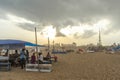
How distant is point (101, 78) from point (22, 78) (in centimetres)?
419

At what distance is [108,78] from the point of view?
15.1m

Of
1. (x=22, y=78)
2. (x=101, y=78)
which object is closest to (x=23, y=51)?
(x=22, y=78)

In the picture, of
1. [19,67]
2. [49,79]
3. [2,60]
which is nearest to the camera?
[49,79]

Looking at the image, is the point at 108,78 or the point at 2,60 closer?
the point at 108,78

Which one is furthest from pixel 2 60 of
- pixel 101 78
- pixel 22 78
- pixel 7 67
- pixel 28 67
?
pixel 101 78

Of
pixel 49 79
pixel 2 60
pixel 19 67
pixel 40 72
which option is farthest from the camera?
pixel 19 67

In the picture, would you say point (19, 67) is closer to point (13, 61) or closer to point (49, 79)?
point (13, 61)

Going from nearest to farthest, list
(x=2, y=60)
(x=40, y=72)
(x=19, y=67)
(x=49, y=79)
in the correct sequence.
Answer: (x=49, y=79) → (x=40, y=72) → (x=2, y=60) → (x=19, y=67)

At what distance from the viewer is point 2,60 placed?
19.2 metres

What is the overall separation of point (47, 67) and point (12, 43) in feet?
12.5

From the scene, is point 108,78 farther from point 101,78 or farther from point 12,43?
point 12,43

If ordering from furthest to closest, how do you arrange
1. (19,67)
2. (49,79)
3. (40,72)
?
(19,67) < (40,72) < (49,79)

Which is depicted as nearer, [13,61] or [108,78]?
[108,78]

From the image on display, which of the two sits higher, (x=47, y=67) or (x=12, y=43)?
(x=12, y=43)
